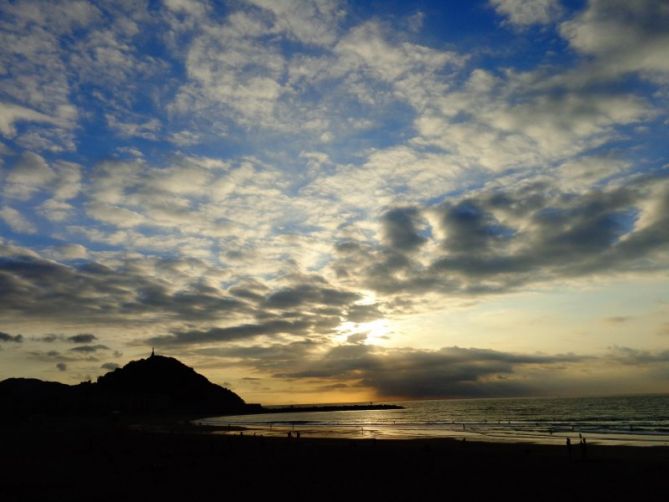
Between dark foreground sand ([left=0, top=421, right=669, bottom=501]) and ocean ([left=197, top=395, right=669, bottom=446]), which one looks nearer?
dark foreground sand ([left=0, top=421, right=669, bottom=501])

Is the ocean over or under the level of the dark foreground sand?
under

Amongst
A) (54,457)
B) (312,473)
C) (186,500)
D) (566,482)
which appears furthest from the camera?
(54,457)

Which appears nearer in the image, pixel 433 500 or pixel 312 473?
pixel 433 500

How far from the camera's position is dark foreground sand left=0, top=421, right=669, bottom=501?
2116cm

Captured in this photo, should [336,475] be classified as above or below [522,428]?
above

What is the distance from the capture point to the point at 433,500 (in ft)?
65.5

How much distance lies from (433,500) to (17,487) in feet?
62.9

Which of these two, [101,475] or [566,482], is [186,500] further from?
[566,482]

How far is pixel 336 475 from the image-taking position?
87.5ft

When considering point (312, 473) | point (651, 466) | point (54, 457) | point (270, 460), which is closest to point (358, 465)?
point (312, 473)

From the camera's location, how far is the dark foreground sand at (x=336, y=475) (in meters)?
21.2

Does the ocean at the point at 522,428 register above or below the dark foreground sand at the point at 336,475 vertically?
below

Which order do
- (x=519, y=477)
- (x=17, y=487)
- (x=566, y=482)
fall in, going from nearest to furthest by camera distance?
(x=17, y=487), (x=566, y=482), (x=519, y=477)

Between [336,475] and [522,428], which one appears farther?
[522,428]
